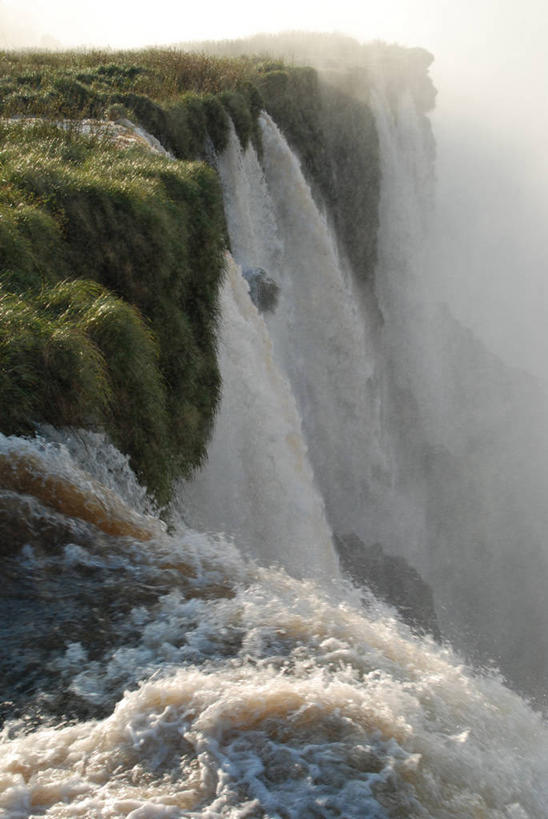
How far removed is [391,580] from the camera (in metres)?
17.2

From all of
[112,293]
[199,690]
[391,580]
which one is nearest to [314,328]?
[391,580]

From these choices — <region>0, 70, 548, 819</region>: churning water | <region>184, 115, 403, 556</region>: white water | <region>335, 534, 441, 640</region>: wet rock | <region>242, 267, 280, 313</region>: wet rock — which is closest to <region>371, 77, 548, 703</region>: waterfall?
<region>335, 534, 441, 640</region>: wet rock

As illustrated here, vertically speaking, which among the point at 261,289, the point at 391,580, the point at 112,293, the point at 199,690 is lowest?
the point at 391,580

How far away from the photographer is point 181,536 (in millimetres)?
5660

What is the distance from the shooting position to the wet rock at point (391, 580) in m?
16.5

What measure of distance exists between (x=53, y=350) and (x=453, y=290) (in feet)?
165

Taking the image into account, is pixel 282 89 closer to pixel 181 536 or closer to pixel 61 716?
pixel 181 536

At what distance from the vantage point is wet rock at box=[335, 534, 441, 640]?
16469 millimetres

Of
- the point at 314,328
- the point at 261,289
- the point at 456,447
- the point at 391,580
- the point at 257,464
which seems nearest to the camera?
the point at 257,464

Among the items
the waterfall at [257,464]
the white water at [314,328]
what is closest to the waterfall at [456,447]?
the white water at [314,328]

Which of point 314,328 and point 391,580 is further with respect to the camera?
point 391,580

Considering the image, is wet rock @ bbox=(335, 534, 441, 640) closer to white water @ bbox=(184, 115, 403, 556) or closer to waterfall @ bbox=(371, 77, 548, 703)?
white water @ bbox=(184, 115, 403, 556)

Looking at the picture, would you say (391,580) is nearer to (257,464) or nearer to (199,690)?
(257,464)

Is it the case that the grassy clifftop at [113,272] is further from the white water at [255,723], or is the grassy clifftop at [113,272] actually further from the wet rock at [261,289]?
the wet rock at [261,289]
